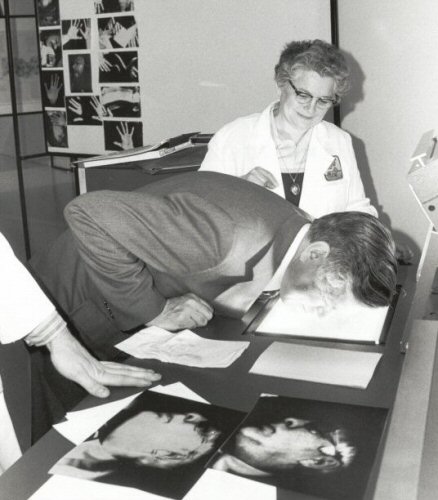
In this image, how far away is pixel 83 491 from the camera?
1.01 meters

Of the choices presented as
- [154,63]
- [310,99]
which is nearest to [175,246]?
[310,99]

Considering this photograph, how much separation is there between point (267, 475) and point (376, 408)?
29cm

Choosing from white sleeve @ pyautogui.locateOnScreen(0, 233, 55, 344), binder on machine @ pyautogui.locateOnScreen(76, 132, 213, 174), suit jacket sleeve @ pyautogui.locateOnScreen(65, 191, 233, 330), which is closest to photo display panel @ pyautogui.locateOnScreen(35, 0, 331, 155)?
binder on machine @ pyautogui.locateOnScreen(76, 132, 213, 174)

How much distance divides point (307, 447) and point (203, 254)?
0.67 m

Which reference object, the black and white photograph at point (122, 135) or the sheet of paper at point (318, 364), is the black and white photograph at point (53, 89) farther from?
the sheet of paper at point (318, 364)

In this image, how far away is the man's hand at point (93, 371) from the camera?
1330 millimetres

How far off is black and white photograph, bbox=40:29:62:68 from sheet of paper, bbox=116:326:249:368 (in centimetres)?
270

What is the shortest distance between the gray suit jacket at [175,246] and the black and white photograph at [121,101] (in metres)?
1.99

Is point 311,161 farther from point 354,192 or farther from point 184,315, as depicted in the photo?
point 184,315

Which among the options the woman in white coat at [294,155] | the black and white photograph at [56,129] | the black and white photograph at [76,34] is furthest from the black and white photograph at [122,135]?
the woman in white coat at [294,155]

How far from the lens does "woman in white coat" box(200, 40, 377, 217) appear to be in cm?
254

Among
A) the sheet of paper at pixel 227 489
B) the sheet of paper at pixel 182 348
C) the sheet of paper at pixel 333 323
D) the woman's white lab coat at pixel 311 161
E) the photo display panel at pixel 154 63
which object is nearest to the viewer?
the sheet of paper at pixel 227 489

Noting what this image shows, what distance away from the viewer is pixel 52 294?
1.84 m

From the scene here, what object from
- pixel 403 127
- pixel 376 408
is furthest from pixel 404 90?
pixel 376 408
